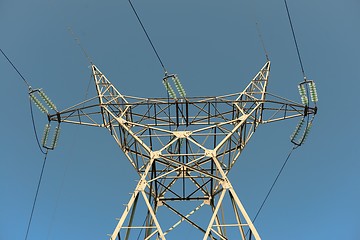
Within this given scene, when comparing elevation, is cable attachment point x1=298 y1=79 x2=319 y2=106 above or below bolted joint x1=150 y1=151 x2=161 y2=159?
above

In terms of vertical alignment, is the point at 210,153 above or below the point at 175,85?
below

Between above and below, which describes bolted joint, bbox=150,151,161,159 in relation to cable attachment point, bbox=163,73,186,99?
below

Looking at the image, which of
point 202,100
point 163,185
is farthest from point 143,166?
point 202,100

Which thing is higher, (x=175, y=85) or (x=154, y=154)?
(x=175, y=85)

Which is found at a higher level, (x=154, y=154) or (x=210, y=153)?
(x=210, y=153)

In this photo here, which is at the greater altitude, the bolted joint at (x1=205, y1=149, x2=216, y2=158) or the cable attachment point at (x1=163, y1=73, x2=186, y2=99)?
the cable attachment point at (x1=163, y1=73, x2=186, y2=99)

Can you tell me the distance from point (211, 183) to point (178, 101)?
175 inches

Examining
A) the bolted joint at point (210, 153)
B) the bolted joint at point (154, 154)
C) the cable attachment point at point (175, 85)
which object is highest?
the cable attachment point at point (175, 85)

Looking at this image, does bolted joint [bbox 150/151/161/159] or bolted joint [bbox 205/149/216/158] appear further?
bolted joint [bbox 150/151/161/159]

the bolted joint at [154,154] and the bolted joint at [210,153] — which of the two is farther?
the bolted joint at [154,154]

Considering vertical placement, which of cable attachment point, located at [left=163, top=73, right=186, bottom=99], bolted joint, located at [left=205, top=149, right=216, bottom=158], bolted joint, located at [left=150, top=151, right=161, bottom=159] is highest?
cable attachment point, located at [left=163, top=73, right=186, bottom=99]

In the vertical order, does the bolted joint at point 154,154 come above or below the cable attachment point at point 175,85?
below

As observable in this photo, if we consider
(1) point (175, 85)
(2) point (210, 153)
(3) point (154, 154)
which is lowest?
(3) point (154, 154)

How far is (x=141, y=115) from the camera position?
2088 centimetres
